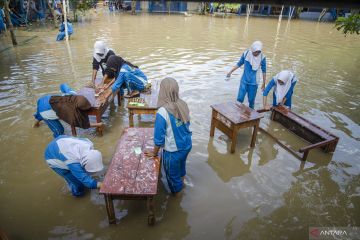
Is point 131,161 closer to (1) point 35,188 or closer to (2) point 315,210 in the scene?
(1) point 35,188

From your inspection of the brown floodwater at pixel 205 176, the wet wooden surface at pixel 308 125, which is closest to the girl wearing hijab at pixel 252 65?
the wet wooden surface at pixel 308 125

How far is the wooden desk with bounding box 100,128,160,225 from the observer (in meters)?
3.10

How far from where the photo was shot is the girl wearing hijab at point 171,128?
10.6 feet

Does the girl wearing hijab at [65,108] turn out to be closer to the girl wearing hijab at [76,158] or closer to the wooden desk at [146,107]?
the wooden desk at [146,107]

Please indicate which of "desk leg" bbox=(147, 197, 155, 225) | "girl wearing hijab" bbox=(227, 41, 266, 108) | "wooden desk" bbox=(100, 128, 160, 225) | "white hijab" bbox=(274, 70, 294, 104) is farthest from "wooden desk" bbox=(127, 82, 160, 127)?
"white hijab" bbox=(274, 70, 294, 104)

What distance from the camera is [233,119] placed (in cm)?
482

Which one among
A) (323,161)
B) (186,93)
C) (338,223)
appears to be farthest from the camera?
(186,93)

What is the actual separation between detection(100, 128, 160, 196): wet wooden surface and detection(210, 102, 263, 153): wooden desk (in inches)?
64.4

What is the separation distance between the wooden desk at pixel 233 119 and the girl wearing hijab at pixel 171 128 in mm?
1564

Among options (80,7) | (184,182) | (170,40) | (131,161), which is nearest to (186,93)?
(184,182)

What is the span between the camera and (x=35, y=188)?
13.5 ft

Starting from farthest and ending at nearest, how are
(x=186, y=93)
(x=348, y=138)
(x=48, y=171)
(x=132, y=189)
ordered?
(x=186, y=93)
(x=348, y=138)
(x=48, y=171)
(x=132, y=189)

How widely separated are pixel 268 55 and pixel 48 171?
11329mm

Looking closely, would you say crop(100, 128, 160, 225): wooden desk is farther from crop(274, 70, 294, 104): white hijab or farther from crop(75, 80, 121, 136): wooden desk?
crop(274, 70, 294, 104): white hijab
